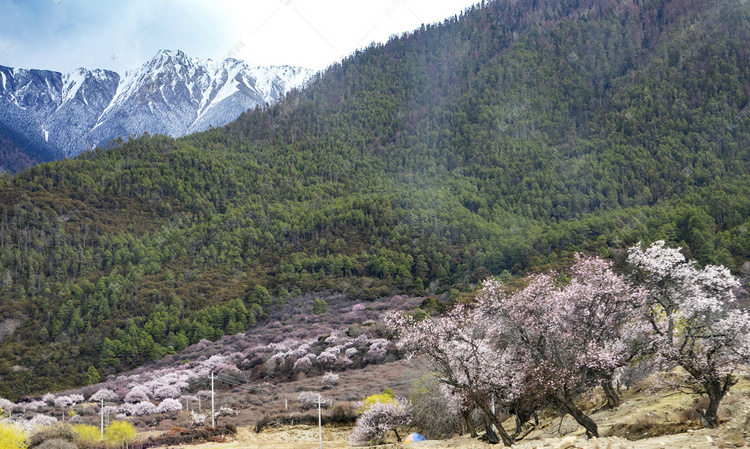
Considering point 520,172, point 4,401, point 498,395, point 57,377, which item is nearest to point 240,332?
point 57,377

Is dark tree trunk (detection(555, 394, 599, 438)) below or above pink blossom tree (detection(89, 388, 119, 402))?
below

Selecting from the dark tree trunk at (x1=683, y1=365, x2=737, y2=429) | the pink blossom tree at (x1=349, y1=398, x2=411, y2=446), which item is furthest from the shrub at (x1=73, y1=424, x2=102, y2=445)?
the dark tree trunk at (x1=683, y1=365, x2=737, y2=429)

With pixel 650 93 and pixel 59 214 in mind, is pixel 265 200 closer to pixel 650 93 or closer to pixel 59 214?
pixel 59 214

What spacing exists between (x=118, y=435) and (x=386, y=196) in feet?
340

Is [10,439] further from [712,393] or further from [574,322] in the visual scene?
[712,393]

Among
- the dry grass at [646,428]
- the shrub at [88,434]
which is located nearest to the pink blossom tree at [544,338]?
the dry grass at [646,428]

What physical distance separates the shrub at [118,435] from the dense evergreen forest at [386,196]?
42090mm

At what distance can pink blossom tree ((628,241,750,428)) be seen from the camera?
15133mm

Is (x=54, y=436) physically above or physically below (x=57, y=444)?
above

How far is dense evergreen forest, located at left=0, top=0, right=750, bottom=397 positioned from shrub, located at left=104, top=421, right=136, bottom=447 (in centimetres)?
4209

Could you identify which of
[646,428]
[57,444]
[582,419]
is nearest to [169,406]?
[57,444]

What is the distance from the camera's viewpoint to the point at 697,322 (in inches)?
626

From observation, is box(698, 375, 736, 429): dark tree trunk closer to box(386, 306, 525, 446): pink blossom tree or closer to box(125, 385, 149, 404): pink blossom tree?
box(386, 306, 525, 446): pink blossom tree

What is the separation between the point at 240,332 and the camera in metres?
83.4
